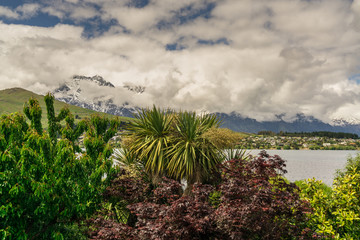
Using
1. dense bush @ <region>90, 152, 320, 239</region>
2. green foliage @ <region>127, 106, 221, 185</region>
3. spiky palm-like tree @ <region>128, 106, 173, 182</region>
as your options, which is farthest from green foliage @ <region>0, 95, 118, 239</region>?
green foliage @ <region>127, 106, 221, 185</region>

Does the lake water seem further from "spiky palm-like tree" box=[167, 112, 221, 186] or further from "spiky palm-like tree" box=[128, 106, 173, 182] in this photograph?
"spiky palm-like tree" box=[128, 106, 173, 182]

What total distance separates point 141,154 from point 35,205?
566 centimetres

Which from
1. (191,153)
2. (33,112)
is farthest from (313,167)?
(33,112)

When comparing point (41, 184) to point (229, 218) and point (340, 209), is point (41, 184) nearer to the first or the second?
point (229, 218)

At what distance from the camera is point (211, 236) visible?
647 cm

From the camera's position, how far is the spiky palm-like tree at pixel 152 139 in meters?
11.7

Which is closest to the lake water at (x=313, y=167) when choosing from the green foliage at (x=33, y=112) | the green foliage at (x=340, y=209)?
the green foliage at (x=340, y=209)

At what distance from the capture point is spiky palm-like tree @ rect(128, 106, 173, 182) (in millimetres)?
11719

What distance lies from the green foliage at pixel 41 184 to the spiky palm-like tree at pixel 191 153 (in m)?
3.34

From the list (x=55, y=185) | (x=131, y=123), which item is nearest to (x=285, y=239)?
(x=55, y=185)

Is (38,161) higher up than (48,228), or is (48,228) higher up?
(38,161)

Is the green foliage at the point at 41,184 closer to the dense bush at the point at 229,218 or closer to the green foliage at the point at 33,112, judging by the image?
the dense bush at the point at 229,218

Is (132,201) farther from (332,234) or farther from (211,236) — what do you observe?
(332,234)

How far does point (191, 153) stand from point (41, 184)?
6.51m
